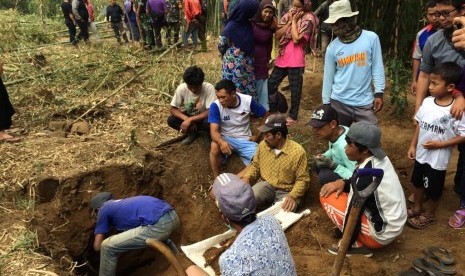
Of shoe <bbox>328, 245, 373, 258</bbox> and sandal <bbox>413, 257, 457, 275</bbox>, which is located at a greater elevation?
sandal <bbox>413, 257, 457, 275</bbox>

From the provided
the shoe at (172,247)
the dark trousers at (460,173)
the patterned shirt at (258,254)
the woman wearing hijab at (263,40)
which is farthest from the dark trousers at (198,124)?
the patterned shirt at (258,254)

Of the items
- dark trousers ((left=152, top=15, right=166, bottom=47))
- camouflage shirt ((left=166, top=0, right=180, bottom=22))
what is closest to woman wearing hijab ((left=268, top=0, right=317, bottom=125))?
camouflage shirt ((left=166, top=0, right=180, bottom=22))

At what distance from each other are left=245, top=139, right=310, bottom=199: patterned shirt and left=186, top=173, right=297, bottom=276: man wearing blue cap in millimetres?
1595

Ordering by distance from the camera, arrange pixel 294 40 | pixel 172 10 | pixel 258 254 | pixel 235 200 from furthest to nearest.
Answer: pixel 172 10, pixel 294 40, pixel 235 200, pixel 258 254

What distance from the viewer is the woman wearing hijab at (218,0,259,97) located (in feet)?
14.3

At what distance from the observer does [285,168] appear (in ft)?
12.1

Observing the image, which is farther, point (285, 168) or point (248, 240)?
point (285, 168)

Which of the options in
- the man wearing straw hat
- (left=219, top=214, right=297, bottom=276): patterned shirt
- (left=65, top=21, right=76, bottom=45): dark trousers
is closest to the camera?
(left=219, top=214, right=297, bottom=276): patterned shirt

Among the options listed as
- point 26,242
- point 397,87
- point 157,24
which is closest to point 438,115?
point 397,87

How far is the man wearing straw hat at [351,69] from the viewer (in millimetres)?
3604

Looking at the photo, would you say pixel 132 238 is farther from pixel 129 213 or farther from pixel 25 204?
pixel 25 204

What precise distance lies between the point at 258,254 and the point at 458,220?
2.21 m

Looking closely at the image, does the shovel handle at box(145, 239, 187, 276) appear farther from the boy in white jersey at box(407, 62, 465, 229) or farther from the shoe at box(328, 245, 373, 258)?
the boy in white jersey at box(407, 62, 465, 229)

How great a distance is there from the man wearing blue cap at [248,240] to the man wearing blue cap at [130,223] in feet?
5.44
